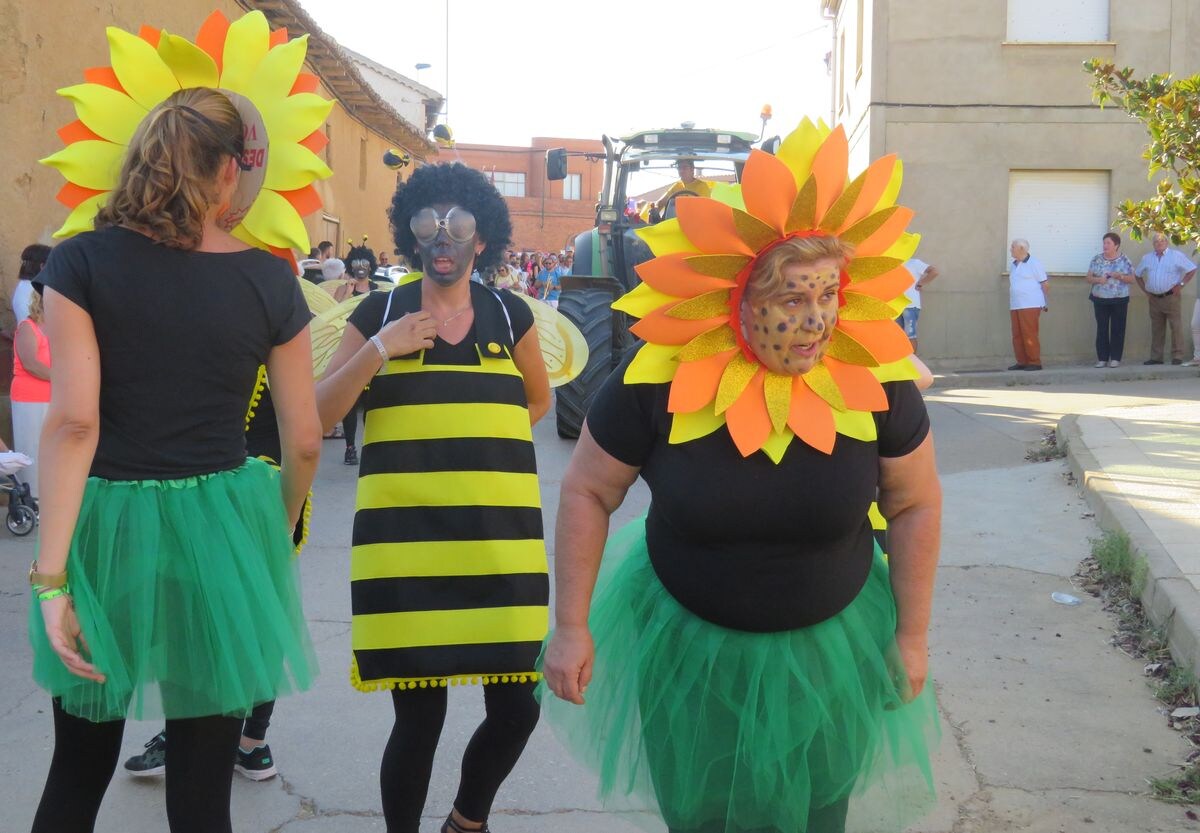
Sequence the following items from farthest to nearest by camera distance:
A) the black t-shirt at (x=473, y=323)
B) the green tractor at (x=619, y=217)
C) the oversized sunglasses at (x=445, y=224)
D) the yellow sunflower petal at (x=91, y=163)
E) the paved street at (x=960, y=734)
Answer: the green tractor at (x=619, y=217) < the paved street at (x=960, y=734) < the oversized sunglasses at (x=445, y=224) < the black t-shirt at (x=473, y=323) < the yellow sunflower petal at (x=91, y=163)

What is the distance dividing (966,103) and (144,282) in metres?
17.1

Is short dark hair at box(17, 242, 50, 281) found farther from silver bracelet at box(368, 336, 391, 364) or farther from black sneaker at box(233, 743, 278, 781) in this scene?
silver bracelet at box(368, 336, 391, 364)

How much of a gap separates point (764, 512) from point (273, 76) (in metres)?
1.67

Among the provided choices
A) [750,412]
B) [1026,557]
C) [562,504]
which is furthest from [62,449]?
[1026,557]

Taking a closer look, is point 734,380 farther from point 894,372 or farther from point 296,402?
point 296,402

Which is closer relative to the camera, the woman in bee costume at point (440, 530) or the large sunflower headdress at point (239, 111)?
the large sunflower headdress at point (239, 111)

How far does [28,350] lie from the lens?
25.2 ft

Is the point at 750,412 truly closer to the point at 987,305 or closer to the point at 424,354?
the point at 424,354

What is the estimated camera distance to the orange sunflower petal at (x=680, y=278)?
247 centimetres

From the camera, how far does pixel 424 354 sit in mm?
3203


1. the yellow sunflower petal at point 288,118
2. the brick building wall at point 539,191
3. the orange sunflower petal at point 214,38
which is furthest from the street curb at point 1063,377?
the brick building wall at point 539,191

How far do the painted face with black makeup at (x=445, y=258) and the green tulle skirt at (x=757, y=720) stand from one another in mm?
1043

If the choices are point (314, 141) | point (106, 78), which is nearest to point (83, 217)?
point (106, 78)

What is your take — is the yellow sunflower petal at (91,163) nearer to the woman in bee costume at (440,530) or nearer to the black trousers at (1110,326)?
the woman in bee costume at (440,530)
